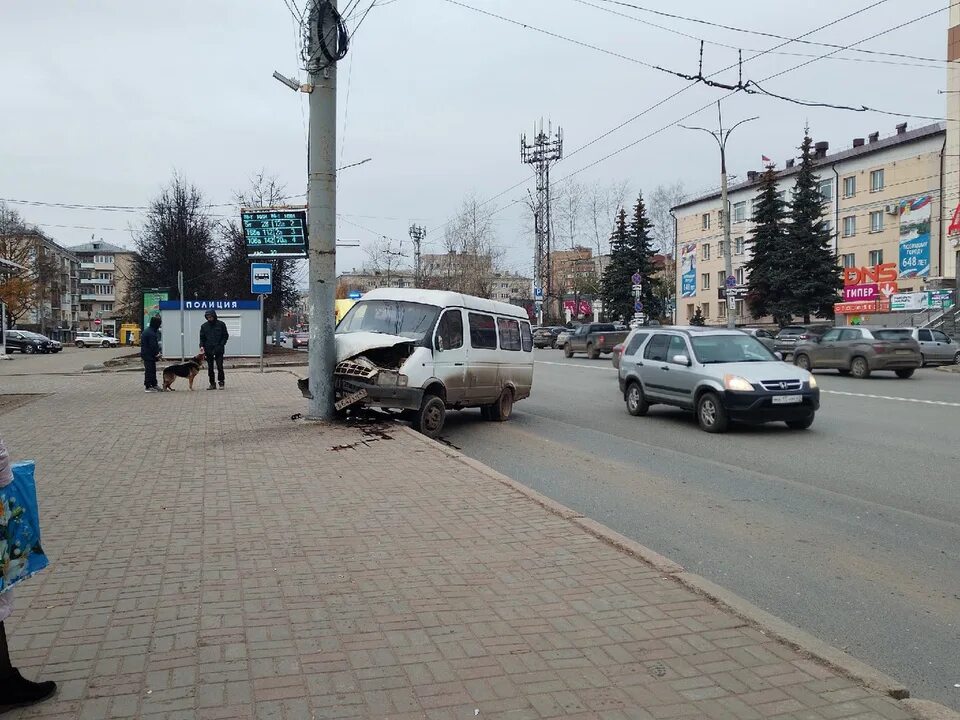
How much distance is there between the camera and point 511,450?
1129 cm

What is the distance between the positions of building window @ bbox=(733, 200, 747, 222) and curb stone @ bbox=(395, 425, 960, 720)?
67416mm

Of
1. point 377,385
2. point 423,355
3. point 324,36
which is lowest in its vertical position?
point 377,385

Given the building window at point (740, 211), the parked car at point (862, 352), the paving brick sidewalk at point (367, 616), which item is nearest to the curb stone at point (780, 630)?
the paving brick sidewalk at point (367, 616)

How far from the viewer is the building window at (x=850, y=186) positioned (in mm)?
57594

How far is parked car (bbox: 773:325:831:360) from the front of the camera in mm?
35781

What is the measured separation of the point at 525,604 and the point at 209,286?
4690 cm

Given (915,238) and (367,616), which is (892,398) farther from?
(915,238)

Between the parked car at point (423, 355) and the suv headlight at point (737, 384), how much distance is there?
388 cm

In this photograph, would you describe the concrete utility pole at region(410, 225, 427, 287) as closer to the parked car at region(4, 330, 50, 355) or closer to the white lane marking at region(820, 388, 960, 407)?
the parked car at region(4, 330, 50, 355)

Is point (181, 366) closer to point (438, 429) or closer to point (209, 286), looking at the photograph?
point (438, 429)

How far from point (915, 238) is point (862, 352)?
33246 millimetres

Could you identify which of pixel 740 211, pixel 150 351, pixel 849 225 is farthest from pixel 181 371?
pixel 740 211

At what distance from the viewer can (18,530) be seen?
3.34 m

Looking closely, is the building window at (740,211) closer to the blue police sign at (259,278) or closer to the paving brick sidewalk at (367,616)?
the blue police sign at (259,278)
